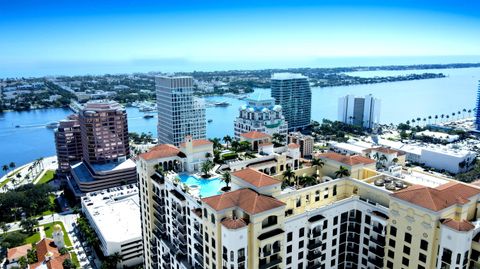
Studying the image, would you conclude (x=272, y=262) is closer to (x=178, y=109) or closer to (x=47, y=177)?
(x=178, y=109)

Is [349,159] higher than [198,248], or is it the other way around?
[349,159]

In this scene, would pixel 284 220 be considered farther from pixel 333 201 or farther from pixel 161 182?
pixel 161 182

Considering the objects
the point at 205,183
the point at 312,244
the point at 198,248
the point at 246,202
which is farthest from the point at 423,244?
the point at 205,183

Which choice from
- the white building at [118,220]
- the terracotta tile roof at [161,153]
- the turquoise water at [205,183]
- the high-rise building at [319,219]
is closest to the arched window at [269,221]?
the high-rise building at [319,219]

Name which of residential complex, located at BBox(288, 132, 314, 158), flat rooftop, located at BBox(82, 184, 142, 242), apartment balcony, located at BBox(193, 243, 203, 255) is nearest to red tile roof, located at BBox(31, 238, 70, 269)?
flat rooftop, located at BBox(82, 184, 142, 242)

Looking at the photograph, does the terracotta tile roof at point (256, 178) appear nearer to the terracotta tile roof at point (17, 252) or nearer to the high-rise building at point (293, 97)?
the terracotta tile roof at point (17, 252)

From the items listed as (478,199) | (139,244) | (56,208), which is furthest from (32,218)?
(478,199)
